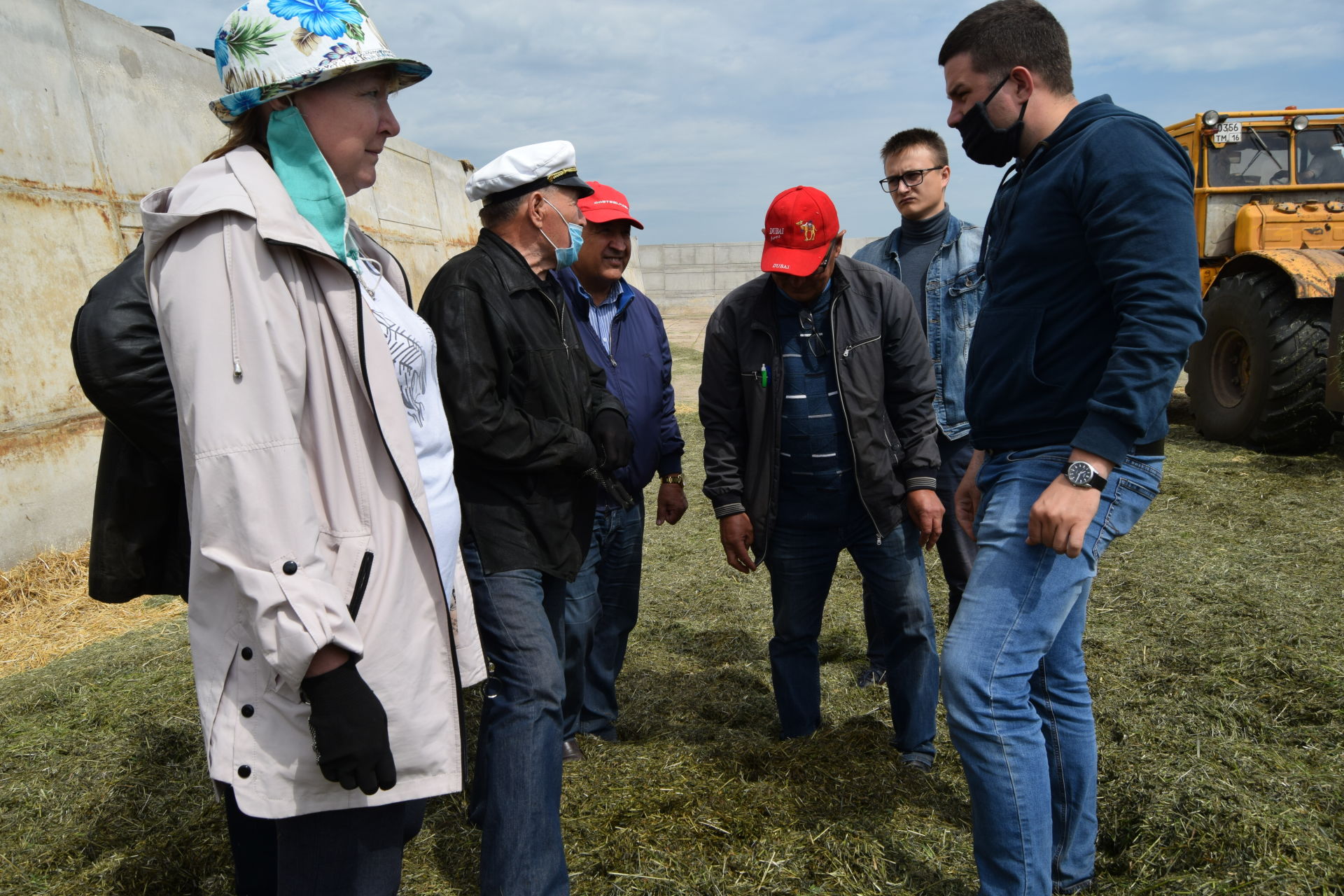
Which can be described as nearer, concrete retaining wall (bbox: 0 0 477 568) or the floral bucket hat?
the floral bucket hat

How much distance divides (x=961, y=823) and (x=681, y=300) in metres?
29.2

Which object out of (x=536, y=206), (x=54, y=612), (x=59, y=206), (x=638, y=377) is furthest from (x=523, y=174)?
(x=59, y=206)

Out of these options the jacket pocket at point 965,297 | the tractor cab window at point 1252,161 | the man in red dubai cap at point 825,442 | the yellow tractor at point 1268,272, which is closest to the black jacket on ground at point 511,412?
the man in red dubai cap at point 825,442

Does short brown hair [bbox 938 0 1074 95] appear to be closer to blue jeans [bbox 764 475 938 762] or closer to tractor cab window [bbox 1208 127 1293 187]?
blue jeans [bbox 764 475 938 762]

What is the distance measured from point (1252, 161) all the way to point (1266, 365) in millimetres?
2481

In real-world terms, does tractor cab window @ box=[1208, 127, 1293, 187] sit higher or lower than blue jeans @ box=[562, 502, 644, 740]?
higher

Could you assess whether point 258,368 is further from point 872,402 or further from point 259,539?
point 872,402

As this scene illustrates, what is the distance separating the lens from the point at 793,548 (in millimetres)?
3172

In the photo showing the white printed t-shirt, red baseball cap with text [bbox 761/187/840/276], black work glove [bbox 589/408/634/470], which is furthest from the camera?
red baseball cap with text [bbox 761/187/840/276]

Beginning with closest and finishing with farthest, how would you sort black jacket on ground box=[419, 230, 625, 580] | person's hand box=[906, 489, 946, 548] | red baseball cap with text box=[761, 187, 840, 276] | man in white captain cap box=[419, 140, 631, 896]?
man in white captain cap box=[419, 140, 631, 896], black jacket on ground box=[419, 230, 625, 580], red baseball cap with text box=[761, 187, 840, 276], person's hand box=[906, 489, 946, 548]

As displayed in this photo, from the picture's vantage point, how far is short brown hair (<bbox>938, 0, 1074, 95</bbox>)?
2094 mm

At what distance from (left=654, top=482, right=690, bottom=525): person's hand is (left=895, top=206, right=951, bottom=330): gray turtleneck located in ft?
3.94

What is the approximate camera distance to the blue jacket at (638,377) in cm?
368

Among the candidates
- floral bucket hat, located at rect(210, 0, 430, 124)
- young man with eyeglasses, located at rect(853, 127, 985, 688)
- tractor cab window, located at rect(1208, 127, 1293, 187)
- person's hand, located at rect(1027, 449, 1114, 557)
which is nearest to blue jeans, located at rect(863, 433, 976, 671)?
young man with eyeglasses, located at rect(853, 127, 985, 688)
